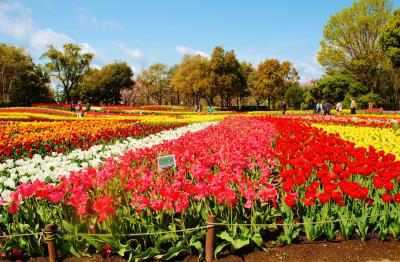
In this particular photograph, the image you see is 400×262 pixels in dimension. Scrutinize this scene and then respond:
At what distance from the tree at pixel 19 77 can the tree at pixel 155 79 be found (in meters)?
22.9

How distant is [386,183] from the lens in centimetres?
394

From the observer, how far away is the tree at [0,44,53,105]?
53.8 m

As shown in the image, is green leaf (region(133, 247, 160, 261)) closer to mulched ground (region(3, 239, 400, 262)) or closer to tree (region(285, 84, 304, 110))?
mulched ground (region(3, 239, 400, 262))

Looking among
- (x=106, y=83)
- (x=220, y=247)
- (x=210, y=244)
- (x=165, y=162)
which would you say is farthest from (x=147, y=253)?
(x=106, y=83)

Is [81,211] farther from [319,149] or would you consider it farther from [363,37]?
[363,37]

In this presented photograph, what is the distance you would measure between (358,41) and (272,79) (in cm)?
1558

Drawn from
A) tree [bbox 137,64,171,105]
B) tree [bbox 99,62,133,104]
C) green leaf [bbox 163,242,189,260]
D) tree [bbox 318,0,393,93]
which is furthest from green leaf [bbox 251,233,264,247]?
tree [bbox 137,64,171,105]

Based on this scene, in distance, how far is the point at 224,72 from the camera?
176 ft

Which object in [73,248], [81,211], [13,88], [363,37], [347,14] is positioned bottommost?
[73,248]

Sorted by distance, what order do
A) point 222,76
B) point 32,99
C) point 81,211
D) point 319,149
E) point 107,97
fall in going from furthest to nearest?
point 107,97 < point 32,99 < point 222,76 < point 319,149 < point 81,211

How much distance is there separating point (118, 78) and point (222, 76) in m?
27.6

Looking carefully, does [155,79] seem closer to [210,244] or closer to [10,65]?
[10,65]

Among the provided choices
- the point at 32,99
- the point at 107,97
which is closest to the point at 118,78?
the point at 107,97

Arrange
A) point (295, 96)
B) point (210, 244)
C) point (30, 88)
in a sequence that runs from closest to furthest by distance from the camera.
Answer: point (210, 244) → point (295, 96) → point (30, 88)
